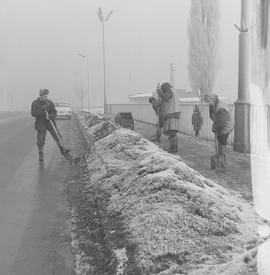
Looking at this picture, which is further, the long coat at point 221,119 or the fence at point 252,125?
the fence at point 252,125

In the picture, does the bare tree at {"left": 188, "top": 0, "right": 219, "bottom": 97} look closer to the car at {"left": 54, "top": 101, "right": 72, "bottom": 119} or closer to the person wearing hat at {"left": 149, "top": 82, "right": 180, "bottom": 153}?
the car at {"left": 54, "top": 101, "right": 72, "bottom": 119}

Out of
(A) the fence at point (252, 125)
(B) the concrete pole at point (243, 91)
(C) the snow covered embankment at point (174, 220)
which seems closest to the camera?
(C) the snow covered embankment at point (174, 220)

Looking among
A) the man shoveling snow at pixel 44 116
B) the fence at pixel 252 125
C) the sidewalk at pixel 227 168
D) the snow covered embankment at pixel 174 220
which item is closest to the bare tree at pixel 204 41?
the fence at pixel 252 125

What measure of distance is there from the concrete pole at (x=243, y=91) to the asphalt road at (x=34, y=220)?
3967mm

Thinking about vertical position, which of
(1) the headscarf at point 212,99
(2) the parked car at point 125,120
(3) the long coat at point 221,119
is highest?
(1) the headscarf at point 212,99

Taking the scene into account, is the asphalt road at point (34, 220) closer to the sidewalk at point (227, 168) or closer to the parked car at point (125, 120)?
the sidewalk at point (227, 168)

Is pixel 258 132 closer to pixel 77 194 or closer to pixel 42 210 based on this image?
pixel 77 194

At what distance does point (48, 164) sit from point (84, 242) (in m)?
6.11

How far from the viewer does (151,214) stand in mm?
4715

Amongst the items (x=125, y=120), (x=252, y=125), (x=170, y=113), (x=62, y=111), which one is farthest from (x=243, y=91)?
(x=62, y=111)

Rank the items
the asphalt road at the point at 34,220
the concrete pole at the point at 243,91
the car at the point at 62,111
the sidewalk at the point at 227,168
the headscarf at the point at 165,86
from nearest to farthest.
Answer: the asphalt road at the point at 34,220, the sidewalk at the point at 227,168, the concrete pole at the point at 243,91, the headscarf at the point at 165,86, the car at the point at 62,111

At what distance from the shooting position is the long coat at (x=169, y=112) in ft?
35.7

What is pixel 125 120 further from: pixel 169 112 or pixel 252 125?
pixel 252 125

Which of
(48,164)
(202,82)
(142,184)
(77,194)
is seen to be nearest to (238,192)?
(142,184)
